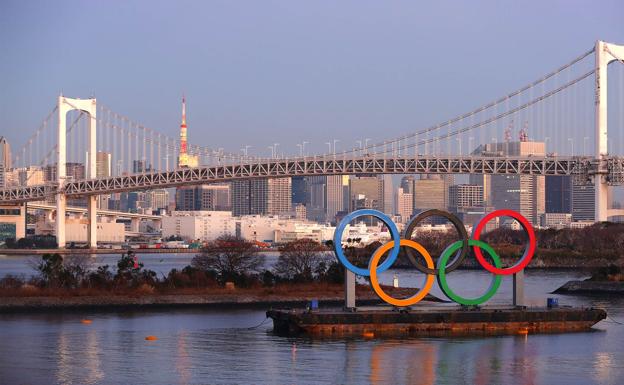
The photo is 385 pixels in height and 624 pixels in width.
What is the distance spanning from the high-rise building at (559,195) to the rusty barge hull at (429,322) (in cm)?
13831

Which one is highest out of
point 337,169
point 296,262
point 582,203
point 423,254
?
point 582,203

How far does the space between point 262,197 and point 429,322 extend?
Result: 16011cm

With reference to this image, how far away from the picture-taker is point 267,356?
25.4 meters

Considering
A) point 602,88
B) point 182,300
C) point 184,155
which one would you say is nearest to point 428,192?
point 184,155

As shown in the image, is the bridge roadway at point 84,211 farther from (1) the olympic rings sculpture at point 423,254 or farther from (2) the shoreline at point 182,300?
(1) the olympic rings sculpture at point 423,254

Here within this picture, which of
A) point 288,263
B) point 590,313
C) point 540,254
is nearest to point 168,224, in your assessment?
point 540,254

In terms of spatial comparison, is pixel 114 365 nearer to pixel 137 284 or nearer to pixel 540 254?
pixel 137 284

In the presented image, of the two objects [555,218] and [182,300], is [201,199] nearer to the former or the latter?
[555,218]

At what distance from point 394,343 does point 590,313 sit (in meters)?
5.57

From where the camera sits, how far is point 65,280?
3838cm

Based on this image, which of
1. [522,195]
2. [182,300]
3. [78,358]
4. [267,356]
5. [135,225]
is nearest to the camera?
[78,358]

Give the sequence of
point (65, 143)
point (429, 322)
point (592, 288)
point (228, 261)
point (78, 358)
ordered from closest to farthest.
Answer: point (78, 358), point (429, 322), point (228, 261), point (592, 288), point (65, 143)

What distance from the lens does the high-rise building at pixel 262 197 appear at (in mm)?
185125

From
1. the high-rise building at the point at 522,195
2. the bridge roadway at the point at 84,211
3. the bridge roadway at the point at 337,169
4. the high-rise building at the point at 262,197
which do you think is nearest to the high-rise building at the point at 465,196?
the high-rise building at the point at 522,195
